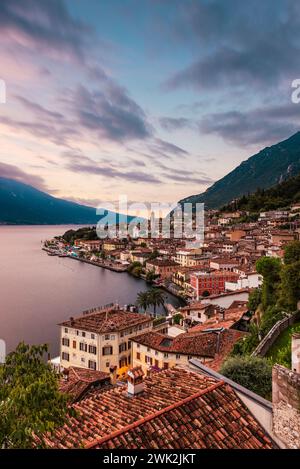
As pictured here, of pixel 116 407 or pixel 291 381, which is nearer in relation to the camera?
pixel 291 381

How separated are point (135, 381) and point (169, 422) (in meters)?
1.19

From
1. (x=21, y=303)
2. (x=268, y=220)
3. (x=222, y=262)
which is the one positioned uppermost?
(x=268, y=220)

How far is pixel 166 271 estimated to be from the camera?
2366 inches

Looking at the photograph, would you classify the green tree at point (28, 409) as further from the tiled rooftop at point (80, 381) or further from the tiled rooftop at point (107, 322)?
the tiled rooftop at point (107, 322)

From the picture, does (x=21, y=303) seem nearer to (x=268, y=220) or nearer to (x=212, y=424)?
(x=212, y=424)

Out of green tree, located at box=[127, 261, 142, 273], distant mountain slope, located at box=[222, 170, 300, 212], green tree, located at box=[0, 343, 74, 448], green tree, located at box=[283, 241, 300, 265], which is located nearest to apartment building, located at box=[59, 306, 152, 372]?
green tree, located at box=[283, 241, 300, 265]

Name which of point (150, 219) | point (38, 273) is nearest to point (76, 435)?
point (38, 273)

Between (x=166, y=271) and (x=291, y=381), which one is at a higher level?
(x=291, y=381)

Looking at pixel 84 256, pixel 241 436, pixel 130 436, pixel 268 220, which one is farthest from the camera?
pixel 84 256

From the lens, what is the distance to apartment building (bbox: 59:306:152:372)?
2042cm

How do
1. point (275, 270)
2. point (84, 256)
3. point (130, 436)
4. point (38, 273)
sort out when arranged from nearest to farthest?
point (130, 436) → point (275, 270) → point (38, 273) → point (84, 256)

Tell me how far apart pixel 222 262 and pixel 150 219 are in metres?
93.5

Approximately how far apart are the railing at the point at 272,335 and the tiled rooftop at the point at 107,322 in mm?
10265

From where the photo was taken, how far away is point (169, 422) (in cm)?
438
